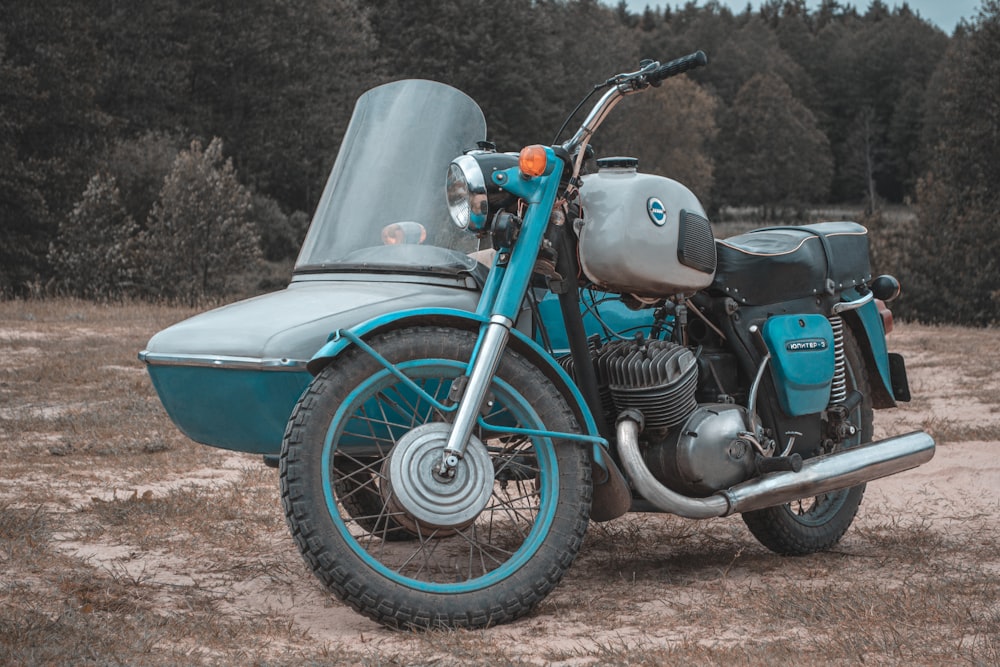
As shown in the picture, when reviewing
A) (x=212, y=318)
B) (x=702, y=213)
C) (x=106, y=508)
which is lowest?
(x=106, y=508)

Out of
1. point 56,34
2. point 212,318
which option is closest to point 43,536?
point 212,318

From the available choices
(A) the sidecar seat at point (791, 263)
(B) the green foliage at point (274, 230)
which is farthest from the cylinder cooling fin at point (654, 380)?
(B) the green foliage at point (274, 230)

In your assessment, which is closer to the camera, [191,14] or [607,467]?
[607,467]

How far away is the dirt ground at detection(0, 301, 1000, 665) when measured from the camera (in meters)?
3.24

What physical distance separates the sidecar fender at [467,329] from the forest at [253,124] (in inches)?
650

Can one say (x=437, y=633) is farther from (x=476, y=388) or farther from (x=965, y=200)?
(x=965, y=200)

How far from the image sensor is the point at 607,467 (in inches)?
147

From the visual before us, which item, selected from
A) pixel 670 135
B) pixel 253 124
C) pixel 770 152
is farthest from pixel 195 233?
pixel 770 152

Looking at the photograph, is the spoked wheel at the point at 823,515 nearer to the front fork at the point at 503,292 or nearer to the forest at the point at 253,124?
the front fork at the point at 503,292

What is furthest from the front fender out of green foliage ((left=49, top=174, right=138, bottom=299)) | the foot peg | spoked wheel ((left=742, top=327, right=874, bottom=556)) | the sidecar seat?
green foliage ((left=49, top=174, right=138, bottom=299))

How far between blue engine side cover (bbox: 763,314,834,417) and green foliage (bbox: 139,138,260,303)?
62.3 feet

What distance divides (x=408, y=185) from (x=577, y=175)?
2.47 ft

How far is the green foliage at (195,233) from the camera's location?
22578mm

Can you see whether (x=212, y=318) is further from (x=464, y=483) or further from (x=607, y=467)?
(x=607, y=467)
